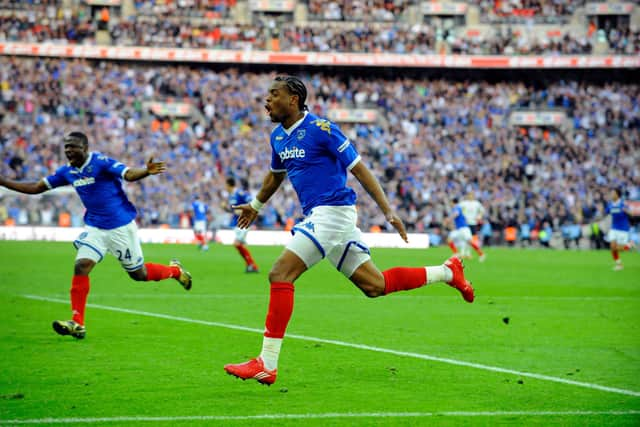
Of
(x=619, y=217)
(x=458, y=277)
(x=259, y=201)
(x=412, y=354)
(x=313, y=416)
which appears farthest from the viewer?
(x=619, y=217)

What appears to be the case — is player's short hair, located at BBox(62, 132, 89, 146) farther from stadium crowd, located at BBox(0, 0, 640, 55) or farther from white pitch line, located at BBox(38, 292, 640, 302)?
stadium crowd, located at BBox(0, 0, 640, 55)

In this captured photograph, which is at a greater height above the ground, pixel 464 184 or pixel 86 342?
pixel 86 342

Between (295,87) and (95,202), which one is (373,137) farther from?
(295,87)

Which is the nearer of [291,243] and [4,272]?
[291,243]

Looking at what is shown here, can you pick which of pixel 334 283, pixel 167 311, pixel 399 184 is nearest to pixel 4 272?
pixel 334 283

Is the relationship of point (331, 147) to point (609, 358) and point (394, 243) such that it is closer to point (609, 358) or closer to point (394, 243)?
point (609, 358)

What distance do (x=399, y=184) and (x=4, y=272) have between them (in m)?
27.9

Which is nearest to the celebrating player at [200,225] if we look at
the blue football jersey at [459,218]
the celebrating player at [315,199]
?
the blue football jersey at [459,218]

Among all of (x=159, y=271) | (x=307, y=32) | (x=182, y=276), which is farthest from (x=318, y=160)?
(x=307, y=32)

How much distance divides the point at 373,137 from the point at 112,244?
3937cm

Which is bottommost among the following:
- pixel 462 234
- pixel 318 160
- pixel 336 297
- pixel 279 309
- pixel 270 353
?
Result: pixel 462 234

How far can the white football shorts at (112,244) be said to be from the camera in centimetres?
1167

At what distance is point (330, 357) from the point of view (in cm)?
971

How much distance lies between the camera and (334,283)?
20625 mm
